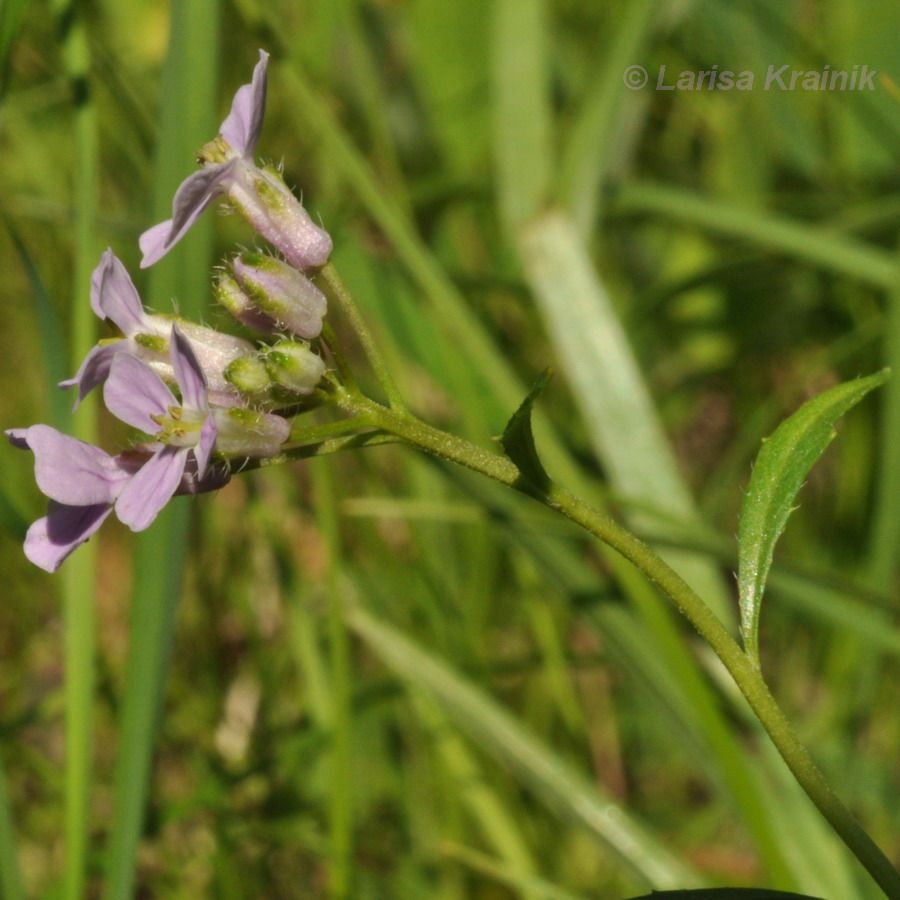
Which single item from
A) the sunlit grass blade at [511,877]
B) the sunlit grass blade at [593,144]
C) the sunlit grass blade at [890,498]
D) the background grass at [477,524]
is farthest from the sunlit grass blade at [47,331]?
the sunlit grass blade at [890,498]

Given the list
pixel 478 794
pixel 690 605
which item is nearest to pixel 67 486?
pixel 690 605

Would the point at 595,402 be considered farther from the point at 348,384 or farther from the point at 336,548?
the point at 348,384

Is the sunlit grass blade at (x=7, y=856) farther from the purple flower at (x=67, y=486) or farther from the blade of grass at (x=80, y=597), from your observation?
the purple flower at (x=67, y=486)

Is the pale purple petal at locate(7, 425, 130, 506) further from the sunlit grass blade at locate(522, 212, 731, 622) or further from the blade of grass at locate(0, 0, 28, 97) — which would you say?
the sunlit grass blade at locate(522, 212, 731, 622)

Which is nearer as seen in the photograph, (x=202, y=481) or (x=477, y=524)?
(x=202, y=481)

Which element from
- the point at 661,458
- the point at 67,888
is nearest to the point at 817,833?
the point at 661,458

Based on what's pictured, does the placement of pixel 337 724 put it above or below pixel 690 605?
below

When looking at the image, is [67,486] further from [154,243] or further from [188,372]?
[154,243]
